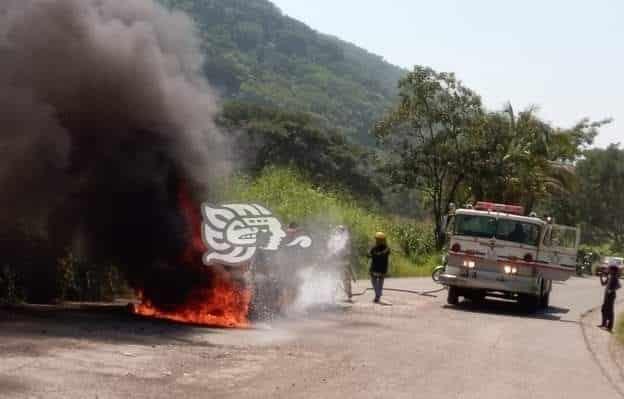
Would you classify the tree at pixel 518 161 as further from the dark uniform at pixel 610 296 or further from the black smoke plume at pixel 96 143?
the black smoke plume at pixel 96 143

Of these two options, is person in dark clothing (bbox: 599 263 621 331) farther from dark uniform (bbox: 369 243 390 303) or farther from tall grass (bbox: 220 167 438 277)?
tall grass (bbox: 220 167 438 277)

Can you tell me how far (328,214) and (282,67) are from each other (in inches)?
4240

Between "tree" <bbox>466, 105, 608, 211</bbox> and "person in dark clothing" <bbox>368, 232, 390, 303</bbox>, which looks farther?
"tree" <bbox>466, 105, 608, 211</bbox>

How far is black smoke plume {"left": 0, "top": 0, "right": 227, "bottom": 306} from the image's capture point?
13055 millimetres

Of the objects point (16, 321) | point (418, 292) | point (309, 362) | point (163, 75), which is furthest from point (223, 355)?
point (418, 292)

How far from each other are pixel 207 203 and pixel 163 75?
231cm

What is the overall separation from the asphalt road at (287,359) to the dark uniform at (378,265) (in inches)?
129

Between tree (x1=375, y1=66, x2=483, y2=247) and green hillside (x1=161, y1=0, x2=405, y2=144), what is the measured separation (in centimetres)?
5570

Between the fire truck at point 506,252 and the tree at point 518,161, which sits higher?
the tree at point 518,161

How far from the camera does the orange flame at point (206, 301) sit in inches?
533

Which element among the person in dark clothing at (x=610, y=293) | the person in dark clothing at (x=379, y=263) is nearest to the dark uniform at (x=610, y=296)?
the person in dark clothing at (x=610, y=293)

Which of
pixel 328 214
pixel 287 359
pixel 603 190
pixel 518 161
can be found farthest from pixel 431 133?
pixel 603 190

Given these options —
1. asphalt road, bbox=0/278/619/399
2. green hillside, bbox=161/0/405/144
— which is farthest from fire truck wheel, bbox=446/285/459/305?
green hillside, bbox=161/0/405/144

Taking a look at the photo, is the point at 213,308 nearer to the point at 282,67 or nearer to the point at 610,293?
the point at 610,293
